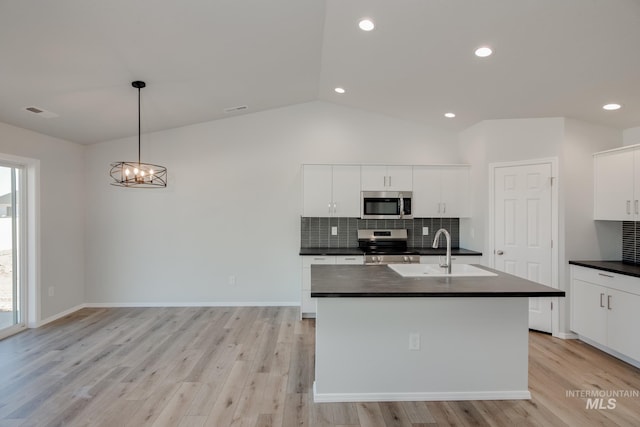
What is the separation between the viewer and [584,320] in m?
3.56

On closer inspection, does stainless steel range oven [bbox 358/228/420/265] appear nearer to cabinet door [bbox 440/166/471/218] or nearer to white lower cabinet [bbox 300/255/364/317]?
white lower cabinet [bbox 300/255/364/317]

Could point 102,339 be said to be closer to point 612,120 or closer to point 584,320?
point 584,320

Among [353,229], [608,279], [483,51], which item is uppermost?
[483,51]

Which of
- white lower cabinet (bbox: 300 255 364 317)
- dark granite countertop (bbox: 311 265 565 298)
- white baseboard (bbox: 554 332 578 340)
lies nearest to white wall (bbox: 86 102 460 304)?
white lower cabinet (bbox: 300 255 364 317)

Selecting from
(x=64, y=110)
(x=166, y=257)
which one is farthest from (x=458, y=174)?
(x=64, y=110)

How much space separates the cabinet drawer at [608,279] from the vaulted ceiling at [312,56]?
5.47 ft

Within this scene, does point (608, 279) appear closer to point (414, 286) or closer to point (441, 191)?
point (441, 191)

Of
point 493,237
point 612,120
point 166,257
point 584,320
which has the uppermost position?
point 612,120

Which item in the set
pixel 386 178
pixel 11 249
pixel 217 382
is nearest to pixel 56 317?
pixel 11 249

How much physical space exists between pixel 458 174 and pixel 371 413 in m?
3.50

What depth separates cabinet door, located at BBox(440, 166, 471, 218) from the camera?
4758 millimetres

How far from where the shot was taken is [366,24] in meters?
2.74

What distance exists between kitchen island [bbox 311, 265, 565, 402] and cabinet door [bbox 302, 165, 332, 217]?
224 cm

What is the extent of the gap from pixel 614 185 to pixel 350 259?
3045 mm
